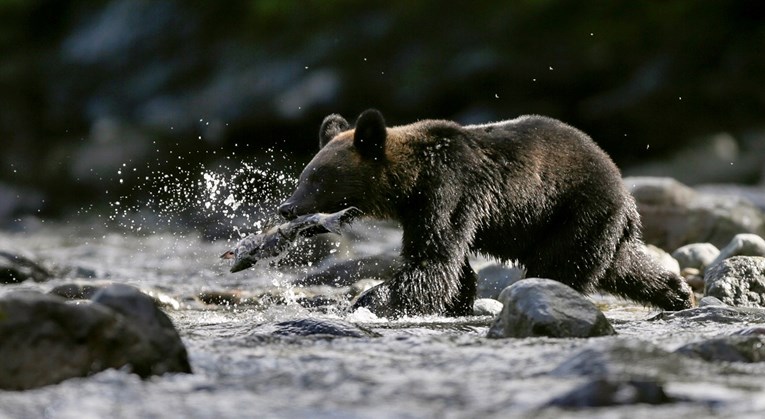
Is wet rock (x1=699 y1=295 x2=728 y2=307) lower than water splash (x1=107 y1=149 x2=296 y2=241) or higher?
lower

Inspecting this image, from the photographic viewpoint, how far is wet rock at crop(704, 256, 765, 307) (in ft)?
21.5

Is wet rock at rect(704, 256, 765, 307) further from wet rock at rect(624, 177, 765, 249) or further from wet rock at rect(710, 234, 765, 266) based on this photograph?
wet rock at rect(624, 177, 765, 249)

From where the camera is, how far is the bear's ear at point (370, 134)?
6094mm

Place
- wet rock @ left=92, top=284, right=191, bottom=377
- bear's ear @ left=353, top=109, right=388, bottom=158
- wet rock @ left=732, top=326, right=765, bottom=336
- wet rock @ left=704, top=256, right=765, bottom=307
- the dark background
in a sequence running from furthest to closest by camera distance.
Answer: the dark background < wet rock @ left=704, top=256, right=765, bottom=307 < bear's ear @ left=353, top=109, right=388, bottom=158 < wet rock @ left=732, top=326, right=765, bottom=336 < wet rock @ left=92, top=284, right=191, bottom=377

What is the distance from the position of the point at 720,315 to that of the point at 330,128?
2683 millimetres

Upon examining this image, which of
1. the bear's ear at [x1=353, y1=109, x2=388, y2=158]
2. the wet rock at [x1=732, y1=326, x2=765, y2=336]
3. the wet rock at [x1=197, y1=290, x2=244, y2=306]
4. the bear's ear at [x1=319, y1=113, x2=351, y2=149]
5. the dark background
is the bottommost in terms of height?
the wet rock at [x1=732, y1=326, x2=765, y2=336]

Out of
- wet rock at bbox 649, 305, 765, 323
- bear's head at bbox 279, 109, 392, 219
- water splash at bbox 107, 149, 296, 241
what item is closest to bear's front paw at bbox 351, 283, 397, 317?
bear's head at bbox 279, 109, 392, 219

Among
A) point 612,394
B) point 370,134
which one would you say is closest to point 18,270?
point 370,134

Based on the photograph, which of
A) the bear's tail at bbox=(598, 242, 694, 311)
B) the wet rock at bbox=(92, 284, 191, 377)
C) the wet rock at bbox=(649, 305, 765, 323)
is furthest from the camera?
the bear's tail at bbox=(598, 242, 694, 311)

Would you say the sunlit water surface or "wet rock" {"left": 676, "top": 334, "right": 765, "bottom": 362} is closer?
the sunlit water surface

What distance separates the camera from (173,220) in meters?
15.2

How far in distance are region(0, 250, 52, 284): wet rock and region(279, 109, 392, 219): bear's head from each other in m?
3.21

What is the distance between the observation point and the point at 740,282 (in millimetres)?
6633

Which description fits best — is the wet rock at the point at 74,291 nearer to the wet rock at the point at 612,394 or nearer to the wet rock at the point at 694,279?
the wet rock at the point at 694,279
